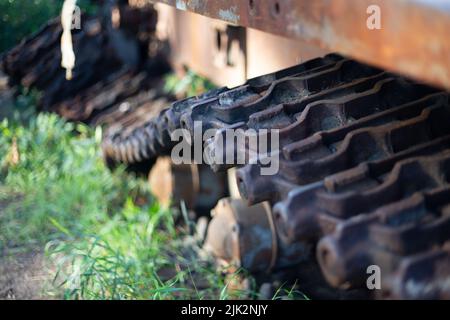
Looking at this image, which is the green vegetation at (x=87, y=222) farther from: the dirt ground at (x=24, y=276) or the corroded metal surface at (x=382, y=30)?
the corroded metal surface at (x=382, y=30)

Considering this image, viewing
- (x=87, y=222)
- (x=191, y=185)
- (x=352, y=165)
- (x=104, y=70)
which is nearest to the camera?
(x=352, y=165)

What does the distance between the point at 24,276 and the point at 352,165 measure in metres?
2.48

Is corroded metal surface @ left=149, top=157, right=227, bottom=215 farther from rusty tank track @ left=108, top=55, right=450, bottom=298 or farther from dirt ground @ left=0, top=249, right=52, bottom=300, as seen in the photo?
rusty tank track @ left=108, top=55, right=450, bottom=298

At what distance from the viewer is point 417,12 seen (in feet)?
3.99

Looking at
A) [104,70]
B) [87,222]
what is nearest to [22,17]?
[87,222]

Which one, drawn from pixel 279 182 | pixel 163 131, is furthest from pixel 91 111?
pixel 279 182

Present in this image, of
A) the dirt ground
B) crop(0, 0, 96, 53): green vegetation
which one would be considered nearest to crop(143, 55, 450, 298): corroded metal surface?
the dirt ground

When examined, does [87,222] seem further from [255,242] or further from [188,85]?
[255,242]

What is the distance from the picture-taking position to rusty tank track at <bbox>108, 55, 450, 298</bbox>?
148 centimetres

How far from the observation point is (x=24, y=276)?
3824 mm

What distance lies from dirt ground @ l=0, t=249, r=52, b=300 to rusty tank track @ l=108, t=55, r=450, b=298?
1.65 m
